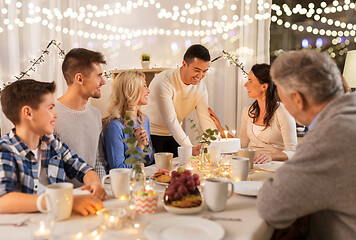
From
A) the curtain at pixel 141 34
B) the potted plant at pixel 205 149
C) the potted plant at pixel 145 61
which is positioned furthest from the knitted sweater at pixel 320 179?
the potted plant at pixel 145 61

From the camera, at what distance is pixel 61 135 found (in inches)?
76.5

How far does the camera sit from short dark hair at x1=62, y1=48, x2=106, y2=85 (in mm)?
2107

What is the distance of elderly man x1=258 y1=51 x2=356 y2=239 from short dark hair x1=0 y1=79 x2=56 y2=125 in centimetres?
95

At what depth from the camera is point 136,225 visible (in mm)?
1009

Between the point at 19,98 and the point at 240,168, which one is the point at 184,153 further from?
the point at 19,98

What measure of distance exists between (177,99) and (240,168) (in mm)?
1644

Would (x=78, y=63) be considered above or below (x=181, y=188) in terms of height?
above

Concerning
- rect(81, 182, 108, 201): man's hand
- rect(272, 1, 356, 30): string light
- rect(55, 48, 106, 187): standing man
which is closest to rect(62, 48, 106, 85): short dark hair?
rect(55, 48, 106, 187): standing man

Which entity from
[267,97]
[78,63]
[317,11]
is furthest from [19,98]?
[317,11]

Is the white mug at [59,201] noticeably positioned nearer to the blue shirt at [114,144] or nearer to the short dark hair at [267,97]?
the blue shirt at [114,144]

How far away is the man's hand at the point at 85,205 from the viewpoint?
1080 mm

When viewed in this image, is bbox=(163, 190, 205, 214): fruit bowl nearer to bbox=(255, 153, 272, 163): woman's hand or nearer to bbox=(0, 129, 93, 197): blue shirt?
bbox=(0, 129, 93, 197): blue shirt

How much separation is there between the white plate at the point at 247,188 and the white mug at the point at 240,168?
0.08 m

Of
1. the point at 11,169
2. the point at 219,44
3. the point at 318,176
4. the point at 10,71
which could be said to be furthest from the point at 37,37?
the point at 318,176
